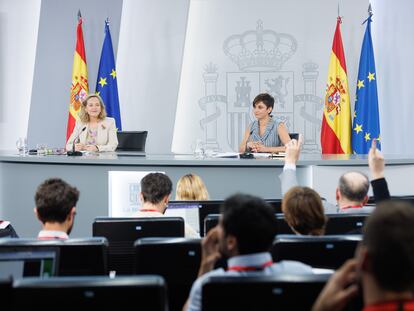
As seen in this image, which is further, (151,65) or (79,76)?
(151,65)

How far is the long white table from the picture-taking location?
17.9ft

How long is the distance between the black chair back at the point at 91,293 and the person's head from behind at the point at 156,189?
1.88m

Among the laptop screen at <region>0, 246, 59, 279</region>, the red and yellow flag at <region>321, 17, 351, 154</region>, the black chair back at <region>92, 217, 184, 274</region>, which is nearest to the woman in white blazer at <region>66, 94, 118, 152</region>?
the red and yellow flag at <region>321, 17, 351, 154</region>

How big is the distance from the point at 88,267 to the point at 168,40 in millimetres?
6659

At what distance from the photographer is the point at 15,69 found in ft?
29.6

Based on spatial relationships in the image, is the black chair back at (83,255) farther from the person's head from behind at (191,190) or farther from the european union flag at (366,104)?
the european union flag at (366,104)

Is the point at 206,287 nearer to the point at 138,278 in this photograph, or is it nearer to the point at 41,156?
the point at 138,278

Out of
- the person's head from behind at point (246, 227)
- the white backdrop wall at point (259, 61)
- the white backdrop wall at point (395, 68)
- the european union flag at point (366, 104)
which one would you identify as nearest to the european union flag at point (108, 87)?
the white backdrop wall at point (259, 61)

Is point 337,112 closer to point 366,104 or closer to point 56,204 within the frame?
point 366,104

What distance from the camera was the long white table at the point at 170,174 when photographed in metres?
5.46

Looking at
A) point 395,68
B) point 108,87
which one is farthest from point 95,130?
point 395,68

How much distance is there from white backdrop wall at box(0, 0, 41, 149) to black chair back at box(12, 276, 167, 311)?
7711 millimetres

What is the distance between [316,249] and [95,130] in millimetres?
4453

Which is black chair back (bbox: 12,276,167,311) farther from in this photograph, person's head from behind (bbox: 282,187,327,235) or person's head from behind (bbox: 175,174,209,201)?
person's head from behind (bbox: 175,174,209,201)
